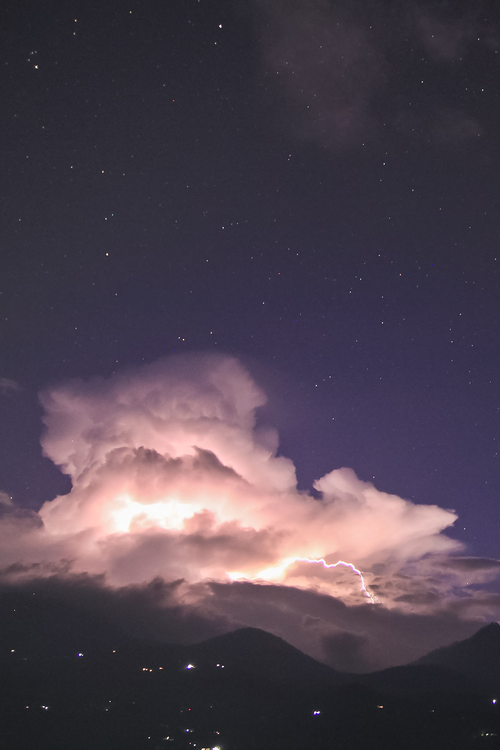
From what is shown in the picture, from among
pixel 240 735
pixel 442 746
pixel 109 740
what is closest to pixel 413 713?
pixel 442 746

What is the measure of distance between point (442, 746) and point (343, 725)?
158 ft

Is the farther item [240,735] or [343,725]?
[343,725]

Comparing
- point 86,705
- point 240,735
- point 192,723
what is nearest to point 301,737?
point 240,735

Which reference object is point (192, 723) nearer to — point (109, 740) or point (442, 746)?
point (109, 740)

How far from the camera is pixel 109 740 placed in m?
148

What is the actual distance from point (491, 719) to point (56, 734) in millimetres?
189564

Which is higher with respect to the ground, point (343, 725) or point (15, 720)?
point (15, 720)

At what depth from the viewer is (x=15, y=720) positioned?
520 ft

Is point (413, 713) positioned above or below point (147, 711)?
below

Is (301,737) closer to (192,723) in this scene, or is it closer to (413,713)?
(192,723)

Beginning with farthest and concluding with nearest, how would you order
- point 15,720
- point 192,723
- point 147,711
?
point 147,711 < point 192,723 < point 15,720

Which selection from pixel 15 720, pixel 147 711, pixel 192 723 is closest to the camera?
pixel 15 720

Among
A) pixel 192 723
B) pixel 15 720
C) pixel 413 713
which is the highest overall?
pixel 15 720

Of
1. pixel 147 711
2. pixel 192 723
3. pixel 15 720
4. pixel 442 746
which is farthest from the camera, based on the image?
pixel 147 711
